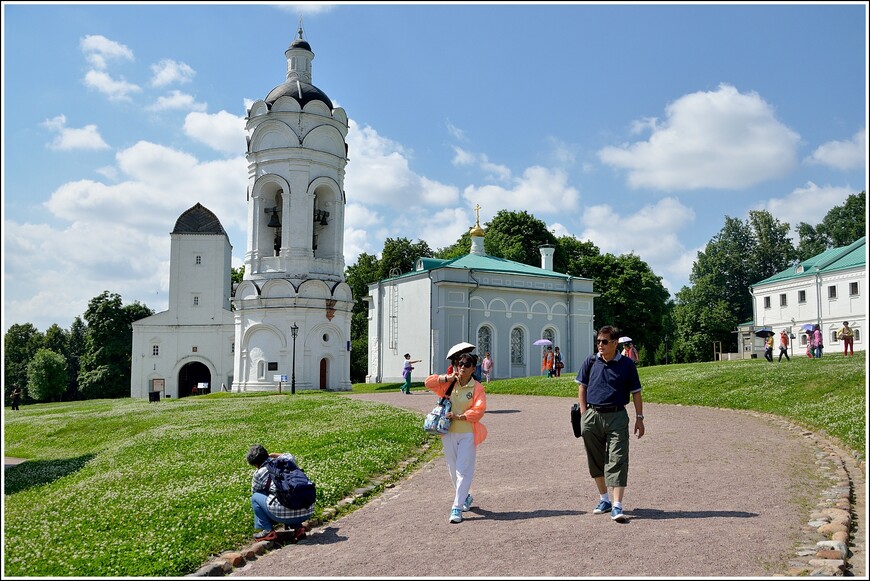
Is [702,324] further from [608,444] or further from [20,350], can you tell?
[20,350]

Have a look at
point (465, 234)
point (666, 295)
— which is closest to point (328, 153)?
point (465, 234)

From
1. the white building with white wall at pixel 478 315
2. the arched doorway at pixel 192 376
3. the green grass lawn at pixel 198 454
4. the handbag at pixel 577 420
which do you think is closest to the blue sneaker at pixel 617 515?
the handbag at pixel 577 420

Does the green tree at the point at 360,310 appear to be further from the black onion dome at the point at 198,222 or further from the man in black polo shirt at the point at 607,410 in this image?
the man in black polo shirt at the point at 607,410

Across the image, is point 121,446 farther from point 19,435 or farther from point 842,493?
point 842,493

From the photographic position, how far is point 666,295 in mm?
67438

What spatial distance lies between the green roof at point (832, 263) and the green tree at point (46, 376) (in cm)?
6483

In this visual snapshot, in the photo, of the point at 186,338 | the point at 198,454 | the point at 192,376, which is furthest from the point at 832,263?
the point at 198,454

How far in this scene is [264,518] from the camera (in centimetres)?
870

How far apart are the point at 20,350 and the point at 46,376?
16.5m

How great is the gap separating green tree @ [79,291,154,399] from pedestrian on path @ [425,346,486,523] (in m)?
63.4

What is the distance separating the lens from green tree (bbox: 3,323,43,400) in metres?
83.6

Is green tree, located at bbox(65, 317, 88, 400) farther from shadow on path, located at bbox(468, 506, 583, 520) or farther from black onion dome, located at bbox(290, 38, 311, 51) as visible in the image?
shadow on path, located at bbox(468, 506, 583, 520)

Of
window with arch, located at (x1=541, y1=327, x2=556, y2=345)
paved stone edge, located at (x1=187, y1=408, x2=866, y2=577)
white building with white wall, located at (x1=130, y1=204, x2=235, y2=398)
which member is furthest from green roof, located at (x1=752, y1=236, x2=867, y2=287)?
paved stone edge, located at (x1=187, y1=408, x2=866, y2=577)

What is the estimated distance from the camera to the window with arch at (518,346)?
153 ft
